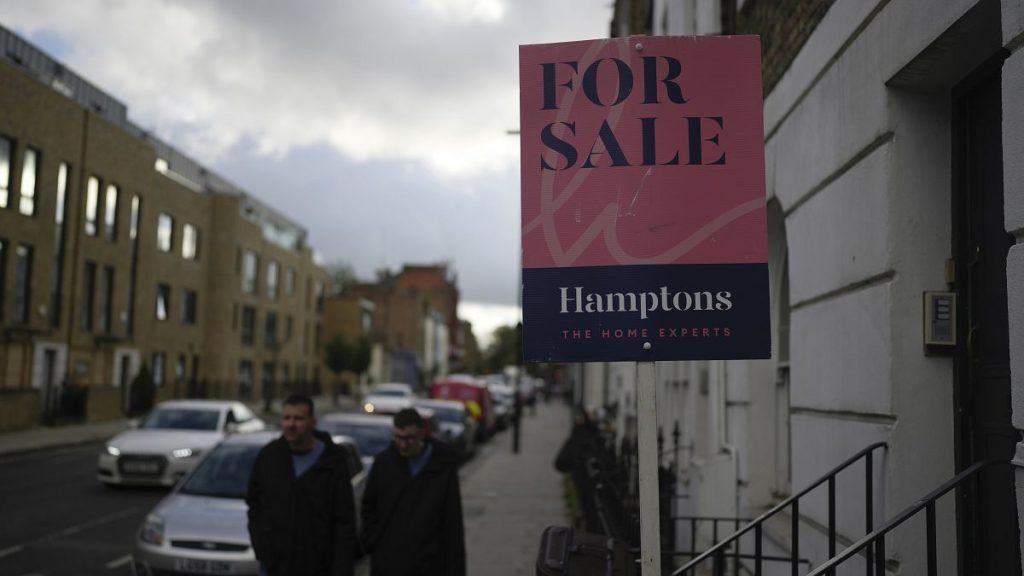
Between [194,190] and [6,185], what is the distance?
17.9m

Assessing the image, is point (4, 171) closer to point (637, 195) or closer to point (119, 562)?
point (119, 562)

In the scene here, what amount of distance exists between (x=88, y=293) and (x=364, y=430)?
975 inches

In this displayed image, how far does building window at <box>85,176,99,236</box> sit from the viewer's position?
3412cm

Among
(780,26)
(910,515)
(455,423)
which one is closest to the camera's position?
(910,515)

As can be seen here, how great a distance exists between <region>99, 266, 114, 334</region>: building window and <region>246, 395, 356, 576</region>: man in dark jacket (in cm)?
3388

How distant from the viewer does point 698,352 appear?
3.43 m

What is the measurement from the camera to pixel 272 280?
193 ft

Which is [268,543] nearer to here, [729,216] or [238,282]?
[729,216]

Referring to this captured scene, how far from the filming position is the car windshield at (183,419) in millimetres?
16594

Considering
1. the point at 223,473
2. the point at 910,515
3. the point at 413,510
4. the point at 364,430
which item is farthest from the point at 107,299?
the point at 910,515

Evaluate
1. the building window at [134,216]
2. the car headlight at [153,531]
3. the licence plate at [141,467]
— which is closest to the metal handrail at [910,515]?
the car headlight at [153,531]

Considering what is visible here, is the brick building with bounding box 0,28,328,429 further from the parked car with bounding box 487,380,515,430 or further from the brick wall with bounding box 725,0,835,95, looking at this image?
the brick wall with bounding box 725,0,835,95

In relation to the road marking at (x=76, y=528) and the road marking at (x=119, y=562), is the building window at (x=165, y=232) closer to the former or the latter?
the road marking at (x=76, y=528)

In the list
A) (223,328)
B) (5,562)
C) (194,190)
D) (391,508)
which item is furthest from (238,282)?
(391,508)
